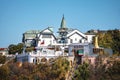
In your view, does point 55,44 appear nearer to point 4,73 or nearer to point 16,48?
point 16,48

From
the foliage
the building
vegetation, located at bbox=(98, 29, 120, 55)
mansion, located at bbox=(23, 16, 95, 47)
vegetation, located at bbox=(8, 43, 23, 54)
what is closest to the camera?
the foliage

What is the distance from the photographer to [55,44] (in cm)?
6625

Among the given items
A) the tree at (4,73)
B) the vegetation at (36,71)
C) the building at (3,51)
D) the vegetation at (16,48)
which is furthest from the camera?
the building at (3,51)

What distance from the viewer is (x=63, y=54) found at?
184 feet

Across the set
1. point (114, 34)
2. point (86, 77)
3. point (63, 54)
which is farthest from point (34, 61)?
point (114, 34)

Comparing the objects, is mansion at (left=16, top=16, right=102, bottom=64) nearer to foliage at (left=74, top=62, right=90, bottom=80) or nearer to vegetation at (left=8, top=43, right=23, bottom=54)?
vegetation at (left=8, top=43, right=23, bottom=54)

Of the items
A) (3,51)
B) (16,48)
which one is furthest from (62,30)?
(3,51)

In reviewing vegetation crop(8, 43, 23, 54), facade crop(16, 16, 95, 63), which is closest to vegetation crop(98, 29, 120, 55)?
facade crop(16, 16, 95, 63)

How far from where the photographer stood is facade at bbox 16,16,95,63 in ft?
184

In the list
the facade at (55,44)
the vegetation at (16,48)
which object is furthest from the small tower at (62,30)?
the vegetation at (16,48)

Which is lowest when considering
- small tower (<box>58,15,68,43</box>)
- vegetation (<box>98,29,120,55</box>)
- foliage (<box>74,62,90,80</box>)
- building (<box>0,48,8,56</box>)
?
foliage (<box>74,62,90,80</box>)

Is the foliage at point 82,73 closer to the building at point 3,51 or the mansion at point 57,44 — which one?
the mansion at point 57,44

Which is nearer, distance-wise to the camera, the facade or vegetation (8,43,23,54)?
the facade

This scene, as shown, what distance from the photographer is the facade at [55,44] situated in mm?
56084
